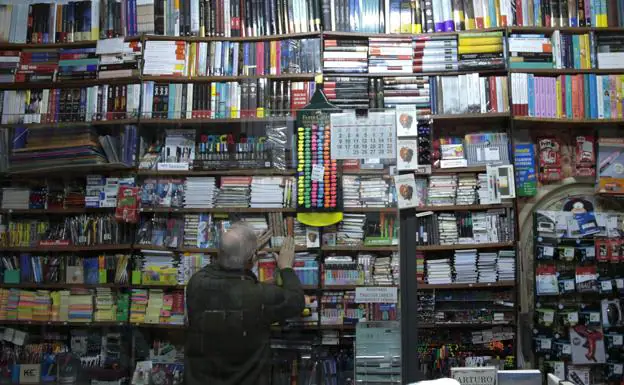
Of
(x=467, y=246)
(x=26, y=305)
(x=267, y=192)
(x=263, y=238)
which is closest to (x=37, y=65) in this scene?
(x=26, y=305)

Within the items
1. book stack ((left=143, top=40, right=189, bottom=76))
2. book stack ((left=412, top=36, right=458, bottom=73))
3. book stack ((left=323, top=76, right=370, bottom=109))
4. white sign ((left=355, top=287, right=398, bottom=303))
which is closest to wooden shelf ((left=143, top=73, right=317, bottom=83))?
book stack ((left=143, top=40, right=189, bottom=76))

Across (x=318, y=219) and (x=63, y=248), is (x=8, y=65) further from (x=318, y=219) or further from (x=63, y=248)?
(x=318, y=219)

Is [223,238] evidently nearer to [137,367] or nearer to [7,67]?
[137,367]

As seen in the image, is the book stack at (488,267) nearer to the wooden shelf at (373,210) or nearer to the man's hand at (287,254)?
the wooden shelf at (373,210)

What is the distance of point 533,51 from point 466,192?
122 cm

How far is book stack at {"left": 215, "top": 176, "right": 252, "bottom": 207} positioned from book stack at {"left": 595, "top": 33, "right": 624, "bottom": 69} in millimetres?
3044

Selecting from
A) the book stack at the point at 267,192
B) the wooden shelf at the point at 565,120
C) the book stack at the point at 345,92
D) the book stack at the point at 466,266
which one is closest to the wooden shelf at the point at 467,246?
the book stack at the point at 466,266

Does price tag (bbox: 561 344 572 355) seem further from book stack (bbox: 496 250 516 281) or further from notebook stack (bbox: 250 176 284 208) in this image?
notebook stack (bbox: 250 176 284 208)

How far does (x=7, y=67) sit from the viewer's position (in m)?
4.49

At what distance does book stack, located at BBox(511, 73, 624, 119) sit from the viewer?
4.12 metres

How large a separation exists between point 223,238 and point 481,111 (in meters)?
2.49

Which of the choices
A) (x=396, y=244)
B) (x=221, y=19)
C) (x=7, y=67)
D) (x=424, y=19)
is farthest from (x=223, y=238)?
(x=7, y=67)

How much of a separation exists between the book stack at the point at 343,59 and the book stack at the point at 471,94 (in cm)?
64

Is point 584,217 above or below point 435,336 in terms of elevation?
above
